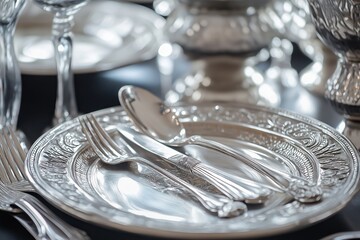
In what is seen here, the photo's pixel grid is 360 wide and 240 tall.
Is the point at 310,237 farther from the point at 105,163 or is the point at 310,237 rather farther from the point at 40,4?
the point at 40,4

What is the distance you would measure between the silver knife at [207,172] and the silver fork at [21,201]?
0.08 metres

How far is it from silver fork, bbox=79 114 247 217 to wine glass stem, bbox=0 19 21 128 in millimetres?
99

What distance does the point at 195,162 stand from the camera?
496 millimetres

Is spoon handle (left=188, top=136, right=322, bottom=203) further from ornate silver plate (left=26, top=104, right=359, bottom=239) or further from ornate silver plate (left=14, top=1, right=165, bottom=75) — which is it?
ornate silver plate (left=14, top=1, right=165, bottom=75)

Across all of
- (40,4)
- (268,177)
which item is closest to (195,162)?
(268,177)

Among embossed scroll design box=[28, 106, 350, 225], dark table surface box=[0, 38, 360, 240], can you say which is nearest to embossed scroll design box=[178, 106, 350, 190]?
embossed scroll design box=[28, 106, 350, 225]

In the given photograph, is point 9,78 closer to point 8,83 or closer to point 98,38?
point 8,83

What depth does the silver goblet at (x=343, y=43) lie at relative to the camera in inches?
21.9

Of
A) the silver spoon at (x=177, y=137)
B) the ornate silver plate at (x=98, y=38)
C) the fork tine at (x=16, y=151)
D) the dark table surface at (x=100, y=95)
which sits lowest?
the dark table surface at (x=100, y=95)

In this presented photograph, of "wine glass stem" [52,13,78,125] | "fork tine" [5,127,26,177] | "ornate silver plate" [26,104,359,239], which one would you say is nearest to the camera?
"ornate silver plate" [26,104,359,239]

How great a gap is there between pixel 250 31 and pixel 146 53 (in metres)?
0.11

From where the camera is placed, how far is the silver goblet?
21.9 inches

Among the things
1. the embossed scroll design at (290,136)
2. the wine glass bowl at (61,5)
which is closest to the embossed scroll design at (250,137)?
the embossed scroll design at (290,136)

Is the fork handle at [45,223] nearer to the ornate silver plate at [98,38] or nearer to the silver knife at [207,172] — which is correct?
the silver knife at [207,172]
